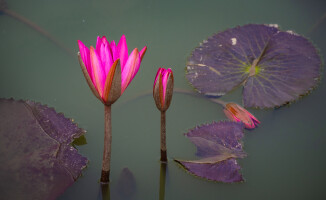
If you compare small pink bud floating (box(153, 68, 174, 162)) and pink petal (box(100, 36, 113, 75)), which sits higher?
pink petal (box(100, 36, 113, 75))

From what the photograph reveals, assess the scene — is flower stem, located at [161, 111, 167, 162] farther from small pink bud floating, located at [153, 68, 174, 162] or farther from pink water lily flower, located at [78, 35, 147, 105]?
pink water lily flower, located at [78, 35, 147, 105]

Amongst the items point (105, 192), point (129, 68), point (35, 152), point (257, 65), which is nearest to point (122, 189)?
point (105, 192)

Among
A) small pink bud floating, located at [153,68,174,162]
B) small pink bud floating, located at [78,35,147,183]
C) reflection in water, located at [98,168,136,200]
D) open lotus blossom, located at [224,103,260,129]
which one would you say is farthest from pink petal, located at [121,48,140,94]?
open lotus blossom, located at [224,103,260,129]

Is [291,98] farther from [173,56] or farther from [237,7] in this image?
[237,7]

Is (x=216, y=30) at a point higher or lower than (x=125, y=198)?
higher

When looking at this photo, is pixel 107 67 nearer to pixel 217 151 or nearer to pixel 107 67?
pixel 107 67

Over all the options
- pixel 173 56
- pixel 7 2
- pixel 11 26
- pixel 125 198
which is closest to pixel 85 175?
pixel 125 198

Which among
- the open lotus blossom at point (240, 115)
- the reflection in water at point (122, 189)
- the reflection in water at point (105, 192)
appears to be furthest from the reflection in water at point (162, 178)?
the open lotus blossom at point (240, 115)

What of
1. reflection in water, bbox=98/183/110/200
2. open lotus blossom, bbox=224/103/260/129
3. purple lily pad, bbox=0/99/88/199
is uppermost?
open lotus blossom, bbox=224/103/260/129
